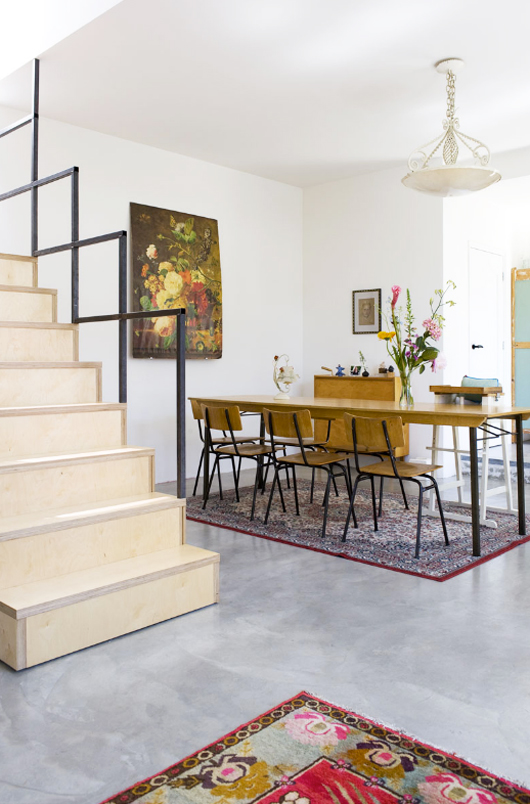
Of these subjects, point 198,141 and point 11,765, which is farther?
point 198,141

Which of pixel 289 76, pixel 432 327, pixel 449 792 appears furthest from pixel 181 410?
pixel 289 76

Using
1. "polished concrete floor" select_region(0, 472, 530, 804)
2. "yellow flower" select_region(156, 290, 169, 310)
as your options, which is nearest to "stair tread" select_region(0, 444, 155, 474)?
"polished concrete floor" select_region(0, 472, 530, 804)

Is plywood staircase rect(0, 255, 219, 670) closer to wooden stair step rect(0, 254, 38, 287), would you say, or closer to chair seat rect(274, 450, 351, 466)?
wooden stair step rect(0, 254, 38, 287)

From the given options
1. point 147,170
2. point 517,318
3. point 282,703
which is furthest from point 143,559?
point 517,318

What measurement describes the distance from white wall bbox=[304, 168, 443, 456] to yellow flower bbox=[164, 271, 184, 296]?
2.00 m

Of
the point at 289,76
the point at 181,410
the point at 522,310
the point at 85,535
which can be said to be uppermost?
the point at 289,76

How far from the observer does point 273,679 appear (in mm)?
2363

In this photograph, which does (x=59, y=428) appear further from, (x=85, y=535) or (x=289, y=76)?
(x=289, y=76)

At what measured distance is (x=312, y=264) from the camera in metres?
8.03

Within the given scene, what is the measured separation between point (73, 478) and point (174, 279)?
12.7 feet

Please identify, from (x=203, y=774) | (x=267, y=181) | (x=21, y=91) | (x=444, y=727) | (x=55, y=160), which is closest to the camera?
(x=203, y=774)

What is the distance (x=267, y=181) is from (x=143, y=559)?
5.76 m

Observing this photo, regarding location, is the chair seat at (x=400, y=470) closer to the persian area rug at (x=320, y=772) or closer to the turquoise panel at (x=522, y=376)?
the persian area rug at (x=320, y=772)

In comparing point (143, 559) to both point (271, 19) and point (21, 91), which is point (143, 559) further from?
point (21, 91)
